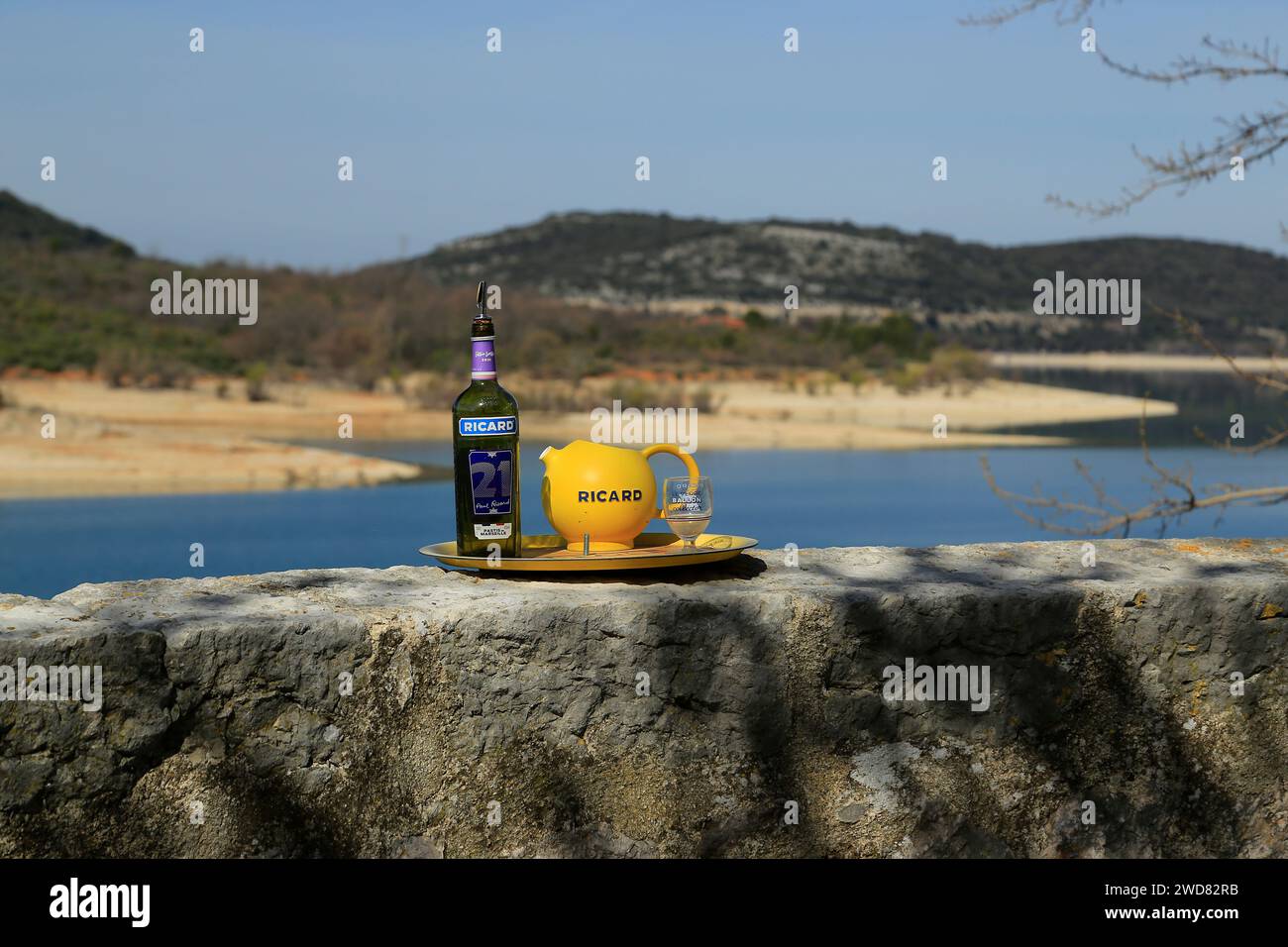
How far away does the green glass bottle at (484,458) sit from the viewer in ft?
7.90

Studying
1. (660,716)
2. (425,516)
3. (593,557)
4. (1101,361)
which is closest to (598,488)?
(593,557)

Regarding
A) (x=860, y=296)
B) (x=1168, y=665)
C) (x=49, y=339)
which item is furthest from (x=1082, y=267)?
(x=1168, y=665)

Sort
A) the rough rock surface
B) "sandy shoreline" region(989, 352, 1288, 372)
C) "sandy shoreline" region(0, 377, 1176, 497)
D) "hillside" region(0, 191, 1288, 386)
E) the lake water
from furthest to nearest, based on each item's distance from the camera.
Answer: "sandy shoreline" region(989, 352, 1288, 372), "hillside" region(0, 191, 1288, 386), "sandy shoreline" region(0, 377, 1176, 497), the lake water, the rough rock surface

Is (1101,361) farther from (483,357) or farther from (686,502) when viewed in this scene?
(483,357)

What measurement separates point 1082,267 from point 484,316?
45587 mm

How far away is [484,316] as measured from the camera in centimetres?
239

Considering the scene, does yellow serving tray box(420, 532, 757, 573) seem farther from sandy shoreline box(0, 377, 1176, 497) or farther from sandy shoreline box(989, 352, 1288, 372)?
sandy shoreline box(989, 352, 1288, 372)

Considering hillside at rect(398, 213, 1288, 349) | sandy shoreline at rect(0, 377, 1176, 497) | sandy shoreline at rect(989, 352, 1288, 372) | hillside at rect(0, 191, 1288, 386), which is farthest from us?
sandy shoreline at rect(989, 352, 1288, 372)

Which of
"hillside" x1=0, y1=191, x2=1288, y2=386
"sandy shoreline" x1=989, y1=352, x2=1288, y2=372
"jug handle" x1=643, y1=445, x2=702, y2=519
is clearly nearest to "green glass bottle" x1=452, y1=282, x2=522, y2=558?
"jug handle" x1=643, y1=445, x2=702, y2=519

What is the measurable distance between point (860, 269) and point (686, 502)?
170 ft

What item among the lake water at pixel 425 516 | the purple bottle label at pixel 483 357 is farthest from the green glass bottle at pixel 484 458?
the lake water at pixel 425 516

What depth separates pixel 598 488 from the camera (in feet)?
8.22

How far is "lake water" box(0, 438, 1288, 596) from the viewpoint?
12.9 m
